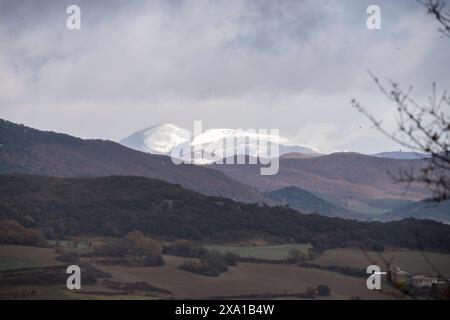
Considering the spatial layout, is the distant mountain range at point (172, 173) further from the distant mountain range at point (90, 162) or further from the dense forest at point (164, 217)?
the dense forest at point (164, 217)

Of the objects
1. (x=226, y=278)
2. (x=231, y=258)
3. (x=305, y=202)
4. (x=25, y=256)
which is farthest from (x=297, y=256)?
(x=305, y=202)

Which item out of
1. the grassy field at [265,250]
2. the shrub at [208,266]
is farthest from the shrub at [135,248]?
the grassy field at [265,250]

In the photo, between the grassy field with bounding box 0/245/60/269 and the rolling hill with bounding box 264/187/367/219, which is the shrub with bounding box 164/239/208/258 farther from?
the rolling hill with bounding box 264/187/367/219

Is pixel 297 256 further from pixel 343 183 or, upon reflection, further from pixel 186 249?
pixel 343 183
